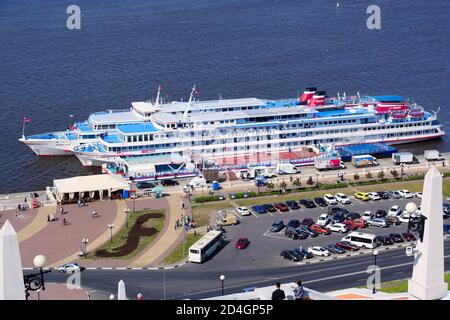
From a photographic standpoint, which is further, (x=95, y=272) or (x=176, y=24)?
(x=176, y=24)

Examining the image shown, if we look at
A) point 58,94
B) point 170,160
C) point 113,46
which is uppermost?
point 113,46

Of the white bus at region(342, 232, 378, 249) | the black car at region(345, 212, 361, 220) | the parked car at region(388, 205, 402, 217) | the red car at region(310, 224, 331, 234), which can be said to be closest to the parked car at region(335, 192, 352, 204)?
the black car at region(345, 212, 361, 220)

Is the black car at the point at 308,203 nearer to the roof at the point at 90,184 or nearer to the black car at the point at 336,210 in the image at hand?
the black car at the point at 336,210

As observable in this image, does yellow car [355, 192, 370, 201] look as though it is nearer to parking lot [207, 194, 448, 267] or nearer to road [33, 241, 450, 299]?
parking lot [207, 194, 448, 267]

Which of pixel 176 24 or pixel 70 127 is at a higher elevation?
pixel 176 24

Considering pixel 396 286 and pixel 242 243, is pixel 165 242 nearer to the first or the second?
pixel 242 243
